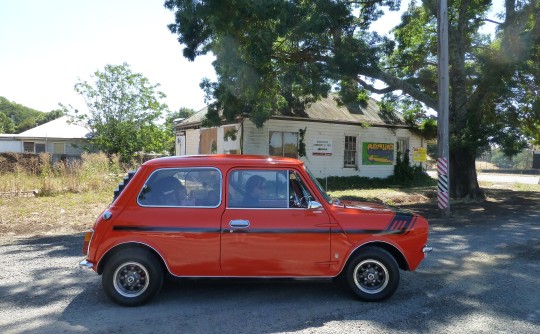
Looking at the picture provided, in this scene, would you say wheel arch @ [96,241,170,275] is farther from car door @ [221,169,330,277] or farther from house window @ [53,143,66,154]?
house window @ [53,143,66,154]

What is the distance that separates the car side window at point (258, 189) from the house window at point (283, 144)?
13.8 meters

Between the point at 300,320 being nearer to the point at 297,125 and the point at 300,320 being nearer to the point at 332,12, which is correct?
the point at 332,12

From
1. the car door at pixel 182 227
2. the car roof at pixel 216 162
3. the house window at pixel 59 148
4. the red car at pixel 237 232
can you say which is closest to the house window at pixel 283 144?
the car roof at pixel 216 162

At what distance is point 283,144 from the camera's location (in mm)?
19484

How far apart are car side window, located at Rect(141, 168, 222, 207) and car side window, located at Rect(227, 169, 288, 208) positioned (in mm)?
183

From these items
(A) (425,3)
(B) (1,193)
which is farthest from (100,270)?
(A) (425,3)

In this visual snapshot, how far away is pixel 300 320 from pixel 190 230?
A: 5.28 ft

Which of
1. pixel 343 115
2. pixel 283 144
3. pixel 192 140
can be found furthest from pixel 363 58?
pixel 192 140

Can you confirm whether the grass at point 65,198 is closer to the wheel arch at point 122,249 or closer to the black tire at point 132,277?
the wheel arch at point 122,249

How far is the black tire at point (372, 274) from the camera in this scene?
17.1 feet

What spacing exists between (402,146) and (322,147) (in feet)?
19.3

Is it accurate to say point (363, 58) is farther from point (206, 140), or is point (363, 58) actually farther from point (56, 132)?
point (56, 132)

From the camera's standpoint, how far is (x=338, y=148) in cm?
2108

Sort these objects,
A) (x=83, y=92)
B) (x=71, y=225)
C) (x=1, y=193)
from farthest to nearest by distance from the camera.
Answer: (x=83, y=92), (x=1, y=193), (x=71, y=225)
